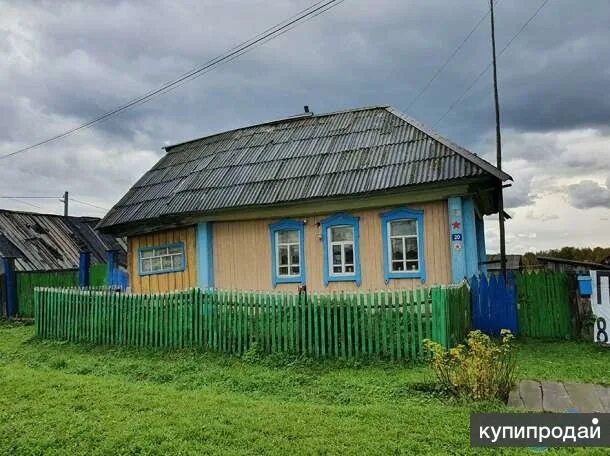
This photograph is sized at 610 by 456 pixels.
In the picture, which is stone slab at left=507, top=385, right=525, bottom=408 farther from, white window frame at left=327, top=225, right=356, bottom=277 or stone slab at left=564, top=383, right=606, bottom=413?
white window frame at left=327, top=225, right=356, bottom=277

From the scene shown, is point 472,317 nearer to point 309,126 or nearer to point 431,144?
point 431,144

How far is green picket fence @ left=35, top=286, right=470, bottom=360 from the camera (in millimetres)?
8211

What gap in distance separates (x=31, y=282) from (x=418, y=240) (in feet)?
45.9

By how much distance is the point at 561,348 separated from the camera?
9.48m

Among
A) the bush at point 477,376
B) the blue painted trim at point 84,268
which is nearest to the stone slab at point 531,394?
Result: the bush at point 477,376

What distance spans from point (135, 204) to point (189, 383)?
9.90 m

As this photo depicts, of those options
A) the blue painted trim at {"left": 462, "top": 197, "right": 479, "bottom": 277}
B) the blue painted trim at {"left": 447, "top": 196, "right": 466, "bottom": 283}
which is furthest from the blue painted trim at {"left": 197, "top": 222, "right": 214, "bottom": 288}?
the blue painted trim at {"left": 462, "top": 197, "right": 479, "bottom": 277}

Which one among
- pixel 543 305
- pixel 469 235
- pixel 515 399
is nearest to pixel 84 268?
pixel 469 235

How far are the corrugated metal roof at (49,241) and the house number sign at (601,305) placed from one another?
689 inches

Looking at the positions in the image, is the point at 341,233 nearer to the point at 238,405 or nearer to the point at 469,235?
the point at 469,235

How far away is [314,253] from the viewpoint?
12797 mm

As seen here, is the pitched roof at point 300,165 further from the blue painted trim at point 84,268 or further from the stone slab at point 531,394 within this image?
the stone slab at point 531,394

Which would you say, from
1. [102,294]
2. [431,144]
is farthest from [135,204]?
[431,144]

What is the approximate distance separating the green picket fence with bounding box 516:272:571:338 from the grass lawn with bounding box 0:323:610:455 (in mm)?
1100
